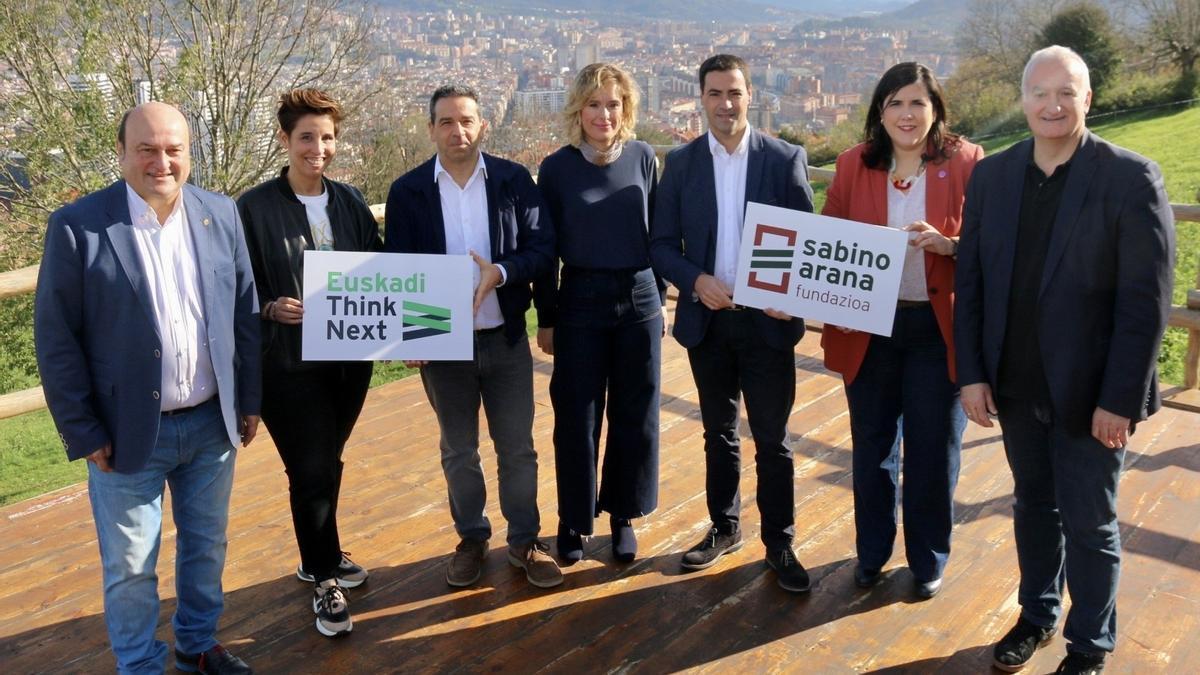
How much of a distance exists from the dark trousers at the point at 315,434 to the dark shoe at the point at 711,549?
1.29m

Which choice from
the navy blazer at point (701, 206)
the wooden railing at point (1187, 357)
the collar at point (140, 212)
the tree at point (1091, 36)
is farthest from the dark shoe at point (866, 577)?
the tree at point (1091, 36)

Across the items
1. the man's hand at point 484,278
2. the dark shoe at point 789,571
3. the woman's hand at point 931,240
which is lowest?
the dark shoe at point 789,571

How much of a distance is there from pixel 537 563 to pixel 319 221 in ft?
4.76

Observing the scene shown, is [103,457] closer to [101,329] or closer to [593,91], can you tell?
[101,329]

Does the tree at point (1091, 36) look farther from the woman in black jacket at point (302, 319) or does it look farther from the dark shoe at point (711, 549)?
the woman in black jacket at point (302, 319)

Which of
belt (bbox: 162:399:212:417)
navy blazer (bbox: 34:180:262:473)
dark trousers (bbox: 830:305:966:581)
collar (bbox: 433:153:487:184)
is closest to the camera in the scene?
navy blazer (bbox: 34:180:262:473)

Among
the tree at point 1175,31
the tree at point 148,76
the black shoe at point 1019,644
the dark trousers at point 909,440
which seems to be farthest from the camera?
the tree at point 1175,31

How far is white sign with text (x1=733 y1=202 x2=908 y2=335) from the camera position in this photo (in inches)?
126

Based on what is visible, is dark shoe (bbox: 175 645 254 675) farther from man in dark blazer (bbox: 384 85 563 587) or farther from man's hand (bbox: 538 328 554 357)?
man's hand (bbox: 538 328 554 357)

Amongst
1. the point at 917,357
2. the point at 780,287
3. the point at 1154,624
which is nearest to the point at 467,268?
the point at 780,287

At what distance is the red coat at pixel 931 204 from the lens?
3.20 meters

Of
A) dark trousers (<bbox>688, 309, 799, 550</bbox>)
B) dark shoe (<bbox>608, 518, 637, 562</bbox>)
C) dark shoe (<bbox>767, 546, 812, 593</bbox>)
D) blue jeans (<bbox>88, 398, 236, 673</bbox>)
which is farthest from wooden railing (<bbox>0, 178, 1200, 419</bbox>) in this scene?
dark shoe (<bbox>767, 546, 812, 593</bbox>)

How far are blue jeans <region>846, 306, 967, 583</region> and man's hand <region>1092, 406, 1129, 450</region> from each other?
59 centimetres

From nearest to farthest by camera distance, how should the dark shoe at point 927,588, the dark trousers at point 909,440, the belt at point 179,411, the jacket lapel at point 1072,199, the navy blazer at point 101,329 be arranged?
the navy blazer at point 101,329 < the jacket lapel at point 1072,199 < the belt at point 179,411 < the dark trousers at point 909,440 < the dark shoe at point 927,588
